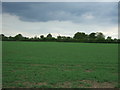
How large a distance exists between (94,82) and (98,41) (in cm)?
6048

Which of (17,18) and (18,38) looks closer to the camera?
(17,18)

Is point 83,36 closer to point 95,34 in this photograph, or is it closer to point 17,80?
point 95,34

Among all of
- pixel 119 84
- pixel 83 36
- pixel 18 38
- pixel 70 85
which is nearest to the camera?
pixel 70 85

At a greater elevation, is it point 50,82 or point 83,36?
point 83,36

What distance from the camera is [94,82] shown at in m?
5.41

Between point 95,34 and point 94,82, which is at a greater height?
point 95,34

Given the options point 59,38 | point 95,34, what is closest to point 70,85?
point 59,38

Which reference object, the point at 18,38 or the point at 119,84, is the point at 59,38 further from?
the point at 119,84

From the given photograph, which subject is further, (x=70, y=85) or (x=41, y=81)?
(x=41, y=81)

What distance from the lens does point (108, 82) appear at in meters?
5.49

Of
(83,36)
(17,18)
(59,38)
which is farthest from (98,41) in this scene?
(17,18)

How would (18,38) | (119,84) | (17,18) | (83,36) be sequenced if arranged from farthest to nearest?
(83,36)
(18,38)
(17,18)
(119,84)

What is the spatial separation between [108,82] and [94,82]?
22.3 inches

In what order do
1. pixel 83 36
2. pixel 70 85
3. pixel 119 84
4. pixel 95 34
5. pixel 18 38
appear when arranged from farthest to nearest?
pixel 95 34 → pixel 83 36 → pixel 18 38 → pixel 119 84 → pixel 70 85
